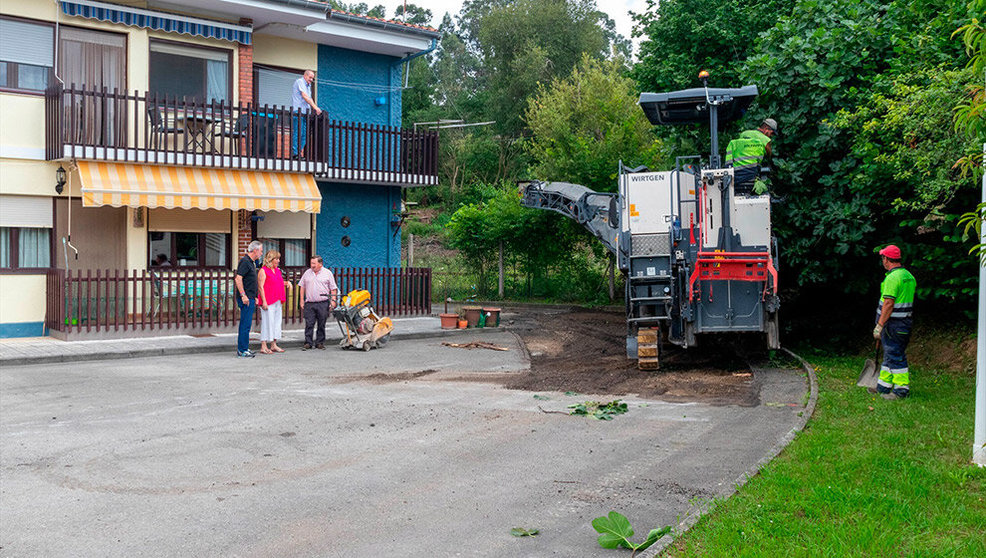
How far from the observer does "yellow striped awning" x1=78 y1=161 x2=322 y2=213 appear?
54.6ft

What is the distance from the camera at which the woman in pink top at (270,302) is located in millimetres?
15609

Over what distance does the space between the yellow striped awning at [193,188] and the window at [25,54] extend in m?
2.10

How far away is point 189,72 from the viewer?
19.4 meters

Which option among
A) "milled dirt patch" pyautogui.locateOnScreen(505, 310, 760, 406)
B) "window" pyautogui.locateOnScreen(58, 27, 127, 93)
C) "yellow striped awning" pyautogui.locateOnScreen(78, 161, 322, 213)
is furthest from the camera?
"window" pyautogui.locateOnScreen(58, 27, 127, 93)

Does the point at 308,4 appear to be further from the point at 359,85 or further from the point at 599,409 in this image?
the point at 599,409

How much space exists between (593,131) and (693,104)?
2071cm

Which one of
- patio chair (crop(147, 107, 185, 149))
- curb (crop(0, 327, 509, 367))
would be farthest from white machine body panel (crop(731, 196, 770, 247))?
patio chair (crop(147, 107, 185, 149))

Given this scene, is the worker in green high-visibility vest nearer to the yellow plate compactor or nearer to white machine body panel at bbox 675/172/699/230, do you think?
white machine body panel at bbox 675/172/699/230

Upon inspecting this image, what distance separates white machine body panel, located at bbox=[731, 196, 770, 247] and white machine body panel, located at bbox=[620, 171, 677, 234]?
116 centimetres

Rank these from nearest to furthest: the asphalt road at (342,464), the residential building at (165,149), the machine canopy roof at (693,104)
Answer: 1. the asphalt road at (342,464)
2. the machine canopy roof at (693,104)
3. the residential building at (165,149)

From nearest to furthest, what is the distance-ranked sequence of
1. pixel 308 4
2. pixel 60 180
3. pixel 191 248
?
pixel 60 180, pixel 191 248, pixel 308 4

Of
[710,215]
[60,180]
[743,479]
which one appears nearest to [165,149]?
[60,180]

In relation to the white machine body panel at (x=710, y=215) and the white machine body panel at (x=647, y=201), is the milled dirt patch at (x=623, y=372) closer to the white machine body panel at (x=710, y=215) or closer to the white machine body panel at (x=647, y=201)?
the white machine body panel at (x=710, y=215)

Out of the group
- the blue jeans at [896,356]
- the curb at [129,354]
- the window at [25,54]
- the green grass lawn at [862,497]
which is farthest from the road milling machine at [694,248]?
the window at [25,54]
